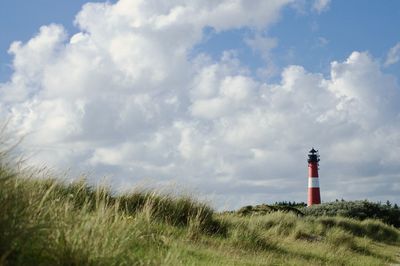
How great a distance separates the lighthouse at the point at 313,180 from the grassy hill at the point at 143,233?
1038 centimetres

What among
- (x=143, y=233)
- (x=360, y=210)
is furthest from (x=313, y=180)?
(x=143, y=233)

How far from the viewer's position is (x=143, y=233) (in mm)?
9961

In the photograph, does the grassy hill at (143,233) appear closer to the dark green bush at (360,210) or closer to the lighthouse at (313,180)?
the dark green bush at (360,210)

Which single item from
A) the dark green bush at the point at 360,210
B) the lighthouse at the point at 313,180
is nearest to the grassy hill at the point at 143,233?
the dark green bush at the point at 360,210

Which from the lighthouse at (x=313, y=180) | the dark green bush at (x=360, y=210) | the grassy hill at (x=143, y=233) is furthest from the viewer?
the lighthouse at (x=313, y=180)

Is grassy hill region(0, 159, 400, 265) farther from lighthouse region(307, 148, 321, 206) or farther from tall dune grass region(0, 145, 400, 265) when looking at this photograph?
lighthouse region(307, 148, 321, 206)

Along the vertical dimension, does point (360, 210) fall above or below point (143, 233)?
above

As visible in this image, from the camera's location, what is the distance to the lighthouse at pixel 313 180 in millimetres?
37938

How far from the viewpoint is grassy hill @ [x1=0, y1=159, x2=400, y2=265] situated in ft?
18.2

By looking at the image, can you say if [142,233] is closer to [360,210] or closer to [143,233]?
[143,233]

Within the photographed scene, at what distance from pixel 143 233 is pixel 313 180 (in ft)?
97.0

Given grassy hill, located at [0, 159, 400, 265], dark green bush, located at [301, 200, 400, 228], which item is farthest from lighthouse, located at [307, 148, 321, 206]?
grassy hill, located at [0, 159, 400, 265]

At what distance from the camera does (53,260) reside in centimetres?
563

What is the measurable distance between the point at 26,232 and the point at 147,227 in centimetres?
503
